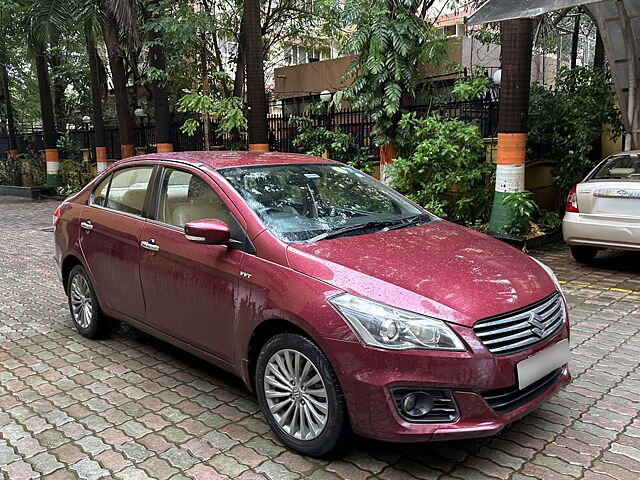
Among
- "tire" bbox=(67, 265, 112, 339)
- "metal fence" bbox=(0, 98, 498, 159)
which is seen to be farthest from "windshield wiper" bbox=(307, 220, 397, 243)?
"metal fence" bbox=(0, 98, 498, 159)

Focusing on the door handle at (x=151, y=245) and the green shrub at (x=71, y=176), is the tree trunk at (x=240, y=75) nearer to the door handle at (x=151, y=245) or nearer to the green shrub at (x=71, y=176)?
the green shrub at (x=71, y=176)

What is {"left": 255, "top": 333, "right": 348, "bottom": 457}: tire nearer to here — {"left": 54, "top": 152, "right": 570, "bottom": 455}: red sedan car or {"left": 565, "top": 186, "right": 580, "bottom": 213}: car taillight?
{"left": 54, "top": 152, "right": 570, "bottom": 455}: red sedan car

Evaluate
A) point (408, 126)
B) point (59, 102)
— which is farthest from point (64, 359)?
point (59, 102)

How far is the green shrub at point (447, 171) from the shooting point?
28.3 feet

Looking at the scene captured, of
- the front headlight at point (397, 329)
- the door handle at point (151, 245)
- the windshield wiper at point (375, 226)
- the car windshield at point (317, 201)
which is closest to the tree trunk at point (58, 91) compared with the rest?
the door handle at point (151, 245)

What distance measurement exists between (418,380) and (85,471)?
1.84 meters

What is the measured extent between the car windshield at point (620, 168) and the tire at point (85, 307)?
565 centimetres

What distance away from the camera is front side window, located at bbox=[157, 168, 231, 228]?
376 cm

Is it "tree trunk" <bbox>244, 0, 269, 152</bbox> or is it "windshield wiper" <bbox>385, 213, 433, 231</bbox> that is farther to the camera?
"tree trunk" <bbox>244, 0, 269, 152</bbox>

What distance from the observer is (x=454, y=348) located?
269cm

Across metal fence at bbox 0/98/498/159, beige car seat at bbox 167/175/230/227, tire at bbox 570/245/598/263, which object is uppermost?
metal fence at bbox 0/98/498/159

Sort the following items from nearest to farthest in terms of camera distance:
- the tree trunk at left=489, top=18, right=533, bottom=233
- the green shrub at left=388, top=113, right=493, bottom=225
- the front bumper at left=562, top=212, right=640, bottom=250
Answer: the front bumper at left=562, top=212, right=640, bottom=250, the tree trunk at left=489, top=18, right=533, bottom=233, the green shrub at left=388, top=113, right=493, bottom=225

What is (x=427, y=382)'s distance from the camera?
8.84 ft

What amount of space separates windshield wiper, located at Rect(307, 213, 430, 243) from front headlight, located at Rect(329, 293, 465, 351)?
2.39ft
